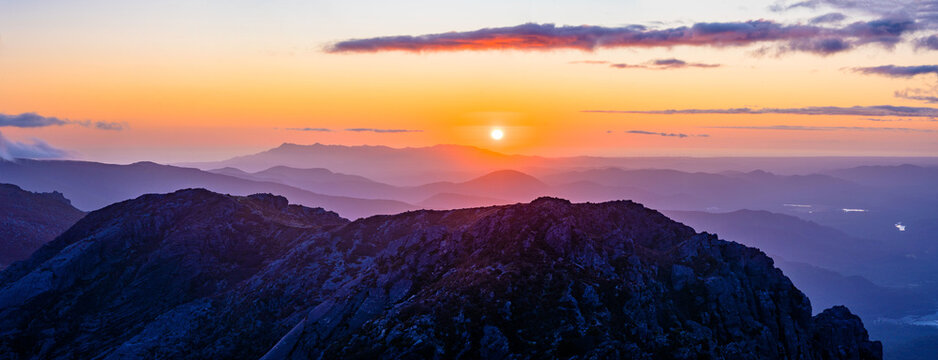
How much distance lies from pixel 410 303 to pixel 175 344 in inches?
1592

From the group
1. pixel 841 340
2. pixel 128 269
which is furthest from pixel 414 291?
pixel 841 340

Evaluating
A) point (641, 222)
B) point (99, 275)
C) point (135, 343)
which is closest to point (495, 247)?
point (641, 222)

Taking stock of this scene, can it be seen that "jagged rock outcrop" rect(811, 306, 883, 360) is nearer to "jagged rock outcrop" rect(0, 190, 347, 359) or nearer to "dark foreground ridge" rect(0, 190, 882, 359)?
"dark foreground ridge" rect(0, 190, 882, 359)

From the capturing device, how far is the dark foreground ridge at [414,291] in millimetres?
77312

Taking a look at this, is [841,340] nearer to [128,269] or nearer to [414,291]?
[414,291]

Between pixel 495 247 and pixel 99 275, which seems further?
pixel 99 275

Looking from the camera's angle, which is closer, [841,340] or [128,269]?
[841,340]

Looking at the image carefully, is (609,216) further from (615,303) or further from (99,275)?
(99,275)

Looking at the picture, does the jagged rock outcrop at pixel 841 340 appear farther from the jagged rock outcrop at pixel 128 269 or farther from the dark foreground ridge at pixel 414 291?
the jagged rock outcrop at pixel 128 269

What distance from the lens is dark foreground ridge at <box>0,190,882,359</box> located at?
254ft

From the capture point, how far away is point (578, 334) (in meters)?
75.1

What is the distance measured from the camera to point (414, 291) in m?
90.2

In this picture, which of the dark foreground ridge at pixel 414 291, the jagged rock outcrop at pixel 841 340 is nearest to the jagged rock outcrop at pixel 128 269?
the dark foreground ridge at pixel 414 291

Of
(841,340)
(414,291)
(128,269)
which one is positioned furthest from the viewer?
(128,269)
